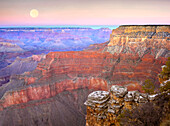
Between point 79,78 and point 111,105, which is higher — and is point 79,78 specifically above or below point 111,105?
below

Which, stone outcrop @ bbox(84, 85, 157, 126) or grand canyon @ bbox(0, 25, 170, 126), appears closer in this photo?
stone outcrop @ bbox(84, 85, 157, 126)

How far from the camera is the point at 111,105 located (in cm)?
1318

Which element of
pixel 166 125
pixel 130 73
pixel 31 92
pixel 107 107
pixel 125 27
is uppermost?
pixel 125 27

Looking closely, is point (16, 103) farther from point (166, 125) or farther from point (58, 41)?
point (58, 41)

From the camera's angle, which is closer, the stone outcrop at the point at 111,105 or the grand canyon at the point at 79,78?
the stone outcrop at the point at 111,105

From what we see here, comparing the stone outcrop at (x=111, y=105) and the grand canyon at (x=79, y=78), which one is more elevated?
the stone outcrop at (x=111, y=105)

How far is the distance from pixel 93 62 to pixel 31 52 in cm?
8639

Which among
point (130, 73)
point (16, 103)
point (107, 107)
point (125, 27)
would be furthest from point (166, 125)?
point (125, 27)

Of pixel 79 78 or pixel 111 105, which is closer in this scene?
pixel 111 105

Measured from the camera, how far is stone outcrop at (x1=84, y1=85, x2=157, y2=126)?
12609 millimetres

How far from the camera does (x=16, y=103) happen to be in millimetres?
38688

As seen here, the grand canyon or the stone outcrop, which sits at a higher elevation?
the stone outcrop

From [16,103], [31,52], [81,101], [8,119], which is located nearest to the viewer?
[8,119]

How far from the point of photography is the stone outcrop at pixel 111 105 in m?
12.6
